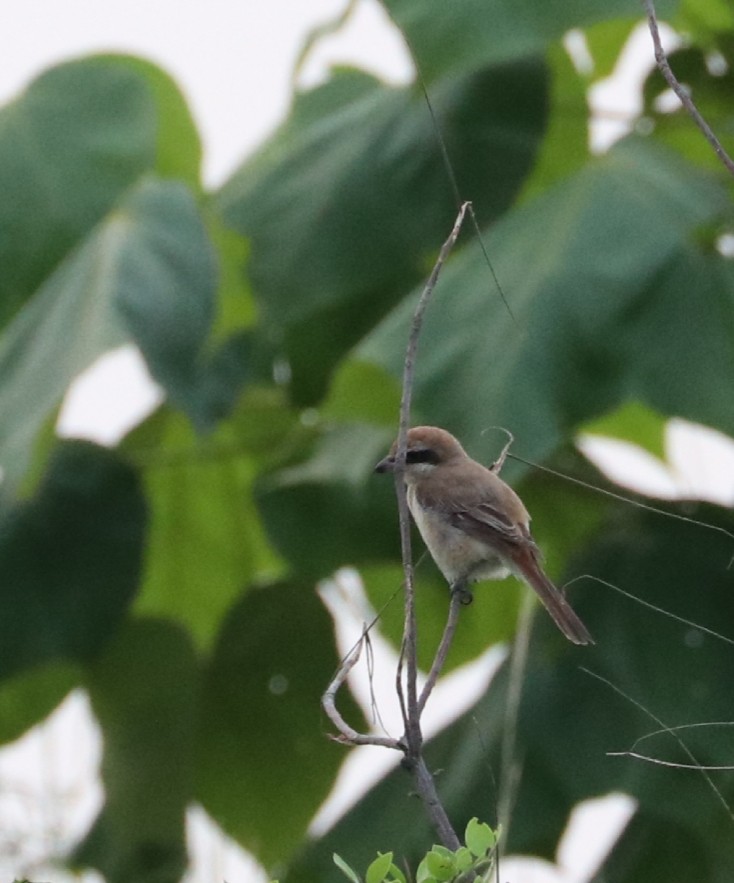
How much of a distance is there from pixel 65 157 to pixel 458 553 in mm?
1883

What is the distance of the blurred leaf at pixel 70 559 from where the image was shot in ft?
13.5

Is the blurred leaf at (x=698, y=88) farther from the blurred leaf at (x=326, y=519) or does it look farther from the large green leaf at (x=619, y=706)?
the blurred leaf at (x=326, y=519)

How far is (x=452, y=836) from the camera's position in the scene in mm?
1479

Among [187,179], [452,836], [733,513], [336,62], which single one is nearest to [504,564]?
[733,513]

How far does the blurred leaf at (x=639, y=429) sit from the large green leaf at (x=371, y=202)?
0.76m

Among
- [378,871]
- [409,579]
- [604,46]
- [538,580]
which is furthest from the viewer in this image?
Result: [604,46]

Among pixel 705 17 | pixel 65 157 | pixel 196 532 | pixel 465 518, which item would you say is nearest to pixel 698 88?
pixel 705 17

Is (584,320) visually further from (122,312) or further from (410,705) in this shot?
(410,705)

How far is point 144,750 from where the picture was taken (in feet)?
14.4

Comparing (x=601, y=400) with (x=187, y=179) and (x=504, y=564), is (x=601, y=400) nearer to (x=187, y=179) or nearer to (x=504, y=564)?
(x=504, y=564)

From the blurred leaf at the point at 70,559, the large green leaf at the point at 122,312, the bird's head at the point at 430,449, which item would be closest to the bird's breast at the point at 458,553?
the bird's head at the point at 430,449

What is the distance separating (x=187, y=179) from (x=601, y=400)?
2.01 metres

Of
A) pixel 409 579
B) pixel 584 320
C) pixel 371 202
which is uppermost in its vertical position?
pixel 409 579

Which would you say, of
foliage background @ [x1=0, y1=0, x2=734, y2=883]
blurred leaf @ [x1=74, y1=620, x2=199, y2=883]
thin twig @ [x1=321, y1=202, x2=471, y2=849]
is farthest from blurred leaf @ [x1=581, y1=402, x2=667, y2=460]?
thin twig @ [x1=321, y1=202, x2=471, y2=849]
